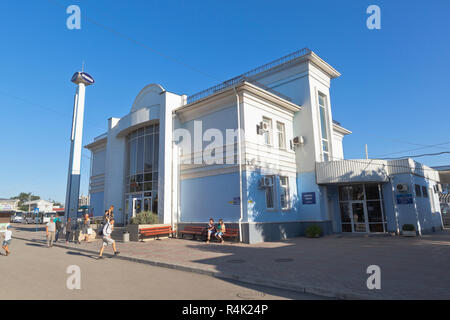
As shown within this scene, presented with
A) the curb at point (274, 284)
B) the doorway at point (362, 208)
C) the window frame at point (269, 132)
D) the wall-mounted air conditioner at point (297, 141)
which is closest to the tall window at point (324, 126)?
the wall-mounted air conditioner at point (297, 141)

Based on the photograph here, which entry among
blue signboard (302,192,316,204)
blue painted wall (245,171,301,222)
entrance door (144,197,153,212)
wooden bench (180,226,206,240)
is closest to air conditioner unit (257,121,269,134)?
blue painted wall (245,171,301,222)

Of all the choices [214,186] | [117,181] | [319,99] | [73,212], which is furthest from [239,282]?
[73,212]

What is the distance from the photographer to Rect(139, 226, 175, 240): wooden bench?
55.3 feet

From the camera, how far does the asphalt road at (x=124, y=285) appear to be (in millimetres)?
5660

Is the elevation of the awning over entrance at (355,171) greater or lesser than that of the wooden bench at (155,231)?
greater

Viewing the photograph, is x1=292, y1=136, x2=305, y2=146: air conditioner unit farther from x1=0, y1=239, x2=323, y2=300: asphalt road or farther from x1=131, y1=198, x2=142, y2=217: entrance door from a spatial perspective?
x1=0, y1=239, x2=323, y2=300: asphalt road

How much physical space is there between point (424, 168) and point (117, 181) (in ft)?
80.3

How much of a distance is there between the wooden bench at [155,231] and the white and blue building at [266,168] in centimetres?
54

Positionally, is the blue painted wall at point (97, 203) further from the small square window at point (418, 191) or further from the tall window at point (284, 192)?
the small square window at point (418, 191)

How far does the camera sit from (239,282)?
7141 millimetres

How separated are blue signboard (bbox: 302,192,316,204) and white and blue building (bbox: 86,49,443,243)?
69 mm

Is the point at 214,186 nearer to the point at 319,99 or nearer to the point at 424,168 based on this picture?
the point at 319,99

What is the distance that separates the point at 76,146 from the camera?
27.0 m

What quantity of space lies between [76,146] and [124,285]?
79.0ft
